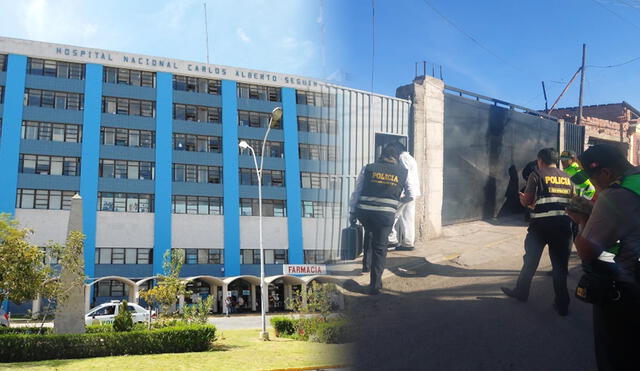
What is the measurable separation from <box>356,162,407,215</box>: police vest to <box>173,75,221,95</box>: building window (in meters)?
47.6

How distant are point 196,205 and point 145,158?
5148 millimetres

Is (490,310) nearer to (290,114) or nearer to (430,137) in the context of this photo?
(430,137)

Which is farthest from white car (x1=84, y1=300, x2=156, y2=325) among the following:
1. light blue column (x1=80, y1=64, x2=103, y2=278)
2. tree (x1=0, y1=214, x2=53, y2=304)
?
light blue column (x1=80, y1=64, x2=103, y2=278)

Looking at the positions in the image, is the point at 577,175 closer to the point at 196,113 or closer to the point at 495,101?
the point at 495,101

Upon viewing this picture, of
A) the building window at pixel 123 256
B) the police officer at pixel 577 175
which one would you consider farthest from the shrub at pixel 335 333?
the building window at pixel 123 256

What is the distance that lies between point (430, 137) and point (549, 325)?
0.62m

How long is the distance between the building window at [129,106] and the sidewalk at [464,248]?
45665 millimetres

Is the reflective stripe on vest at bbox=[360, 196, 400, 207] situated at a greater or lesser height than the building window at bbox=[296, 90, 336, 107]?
lesser

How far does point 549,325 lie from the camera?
65.0 inches

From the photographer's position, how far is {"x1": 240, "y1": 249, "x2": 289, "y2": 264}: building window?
46625mm

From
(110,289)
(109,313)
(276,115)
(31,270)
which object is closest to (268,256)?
(110,289)

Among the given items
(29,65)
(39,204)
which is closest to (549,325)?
(39,204)

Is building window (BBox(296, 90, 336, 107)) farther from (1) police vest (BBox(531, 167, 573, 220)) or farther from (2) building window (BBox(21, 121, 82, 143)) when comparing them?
(2) building window (BBox(21, 121, 82, 143))

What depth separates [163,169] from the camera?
44.7 m
